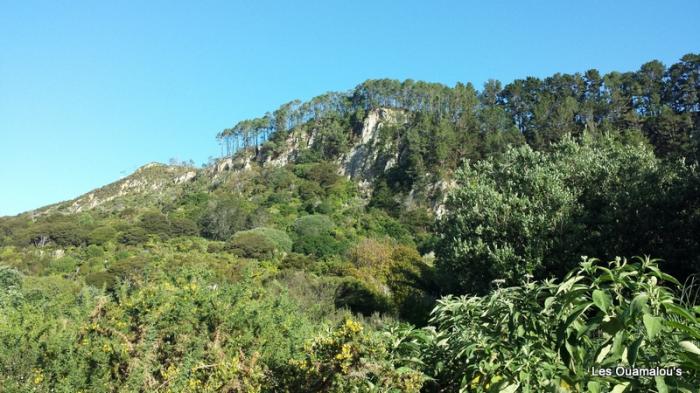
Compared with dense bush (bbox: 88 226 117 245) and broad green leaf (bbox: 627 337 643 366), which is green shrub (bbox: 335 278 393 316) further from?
dense bush (bbox: 88 226 117 245)

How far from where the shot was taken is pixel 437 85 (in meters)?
87.2

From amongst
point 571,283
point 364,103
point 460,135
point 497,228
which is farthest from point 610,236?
point 364,103

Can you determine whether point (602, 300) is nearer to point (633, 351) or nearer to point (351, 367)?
point (633, 351)

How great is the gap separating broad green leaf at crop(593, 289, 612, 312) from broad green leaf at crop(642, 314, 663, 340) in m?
0.17

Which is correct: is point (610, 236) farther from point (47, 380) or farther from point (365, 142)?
point (365, 142)

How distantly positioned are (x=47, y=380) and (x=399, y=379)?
3.69 meters

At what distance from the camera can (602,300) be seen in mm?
2055

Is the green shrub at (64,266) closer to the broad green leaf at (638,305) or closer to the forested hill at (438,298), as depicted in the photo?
the forested hill at (438,298)

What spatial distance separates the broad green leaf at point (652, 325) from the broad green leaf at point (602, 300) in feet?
0.57

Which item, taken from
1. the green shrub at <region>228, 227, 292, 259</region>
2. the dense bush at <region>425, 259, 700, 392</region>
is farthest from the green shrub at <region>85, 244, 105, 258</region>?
the dense bush at <region>425, 259, 700, 392</region>

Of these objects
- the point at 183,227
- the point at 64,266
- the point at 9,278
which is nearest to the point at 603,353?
the point at 9,278

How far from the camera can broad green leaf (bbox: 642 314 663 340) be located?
1805 millimetres

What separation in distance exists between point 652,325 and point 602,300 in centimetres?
24

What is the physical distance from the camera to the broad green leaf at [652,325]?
1.80m
